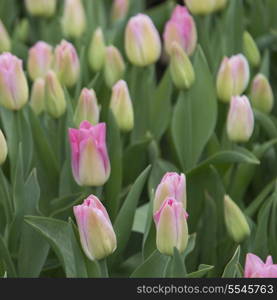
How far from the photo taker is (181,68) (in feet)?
4.86

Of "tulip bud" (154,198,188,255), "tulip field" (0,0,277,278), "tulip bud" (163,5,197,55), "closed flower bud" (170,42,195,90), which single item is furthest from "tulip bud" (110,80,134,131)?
"tulip bud" (154,198,188,255)

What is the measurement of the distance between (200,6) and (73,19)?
0.95ft

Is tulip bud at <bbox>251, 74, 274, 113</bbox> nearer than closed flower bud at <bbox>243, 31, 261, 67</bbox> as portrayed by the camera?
Yes

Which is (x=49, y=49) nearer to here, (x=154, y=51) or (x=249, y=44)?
(x=154, y=51)

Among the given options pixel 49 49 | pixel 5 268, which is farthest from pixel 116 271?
pixel 49 49

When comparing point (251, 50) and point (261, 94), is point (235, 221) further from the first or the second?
point (251, 50)

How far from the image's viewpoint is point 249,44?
170cm

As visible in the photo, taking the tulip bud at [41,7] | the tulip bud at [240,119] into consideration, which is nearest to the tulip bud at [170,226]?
the tulip bud at [240,119]

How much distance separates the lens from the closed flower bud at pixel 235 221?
1238mm

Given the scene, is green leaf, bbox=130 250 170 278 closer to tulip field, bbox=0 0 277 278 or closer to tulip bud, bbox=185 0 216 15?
tulip field, bbox=0 0 277 278

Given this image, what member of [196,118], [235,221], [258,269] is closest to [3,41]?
[196,118]

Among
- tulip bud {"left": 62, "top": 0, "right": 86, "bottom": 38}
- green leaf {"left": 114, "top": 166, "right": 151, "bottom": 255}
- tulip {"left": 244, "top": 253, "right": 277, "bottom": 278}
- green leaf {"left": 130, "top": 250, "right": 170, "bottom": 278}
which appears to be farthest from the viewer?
tulip bud {"left": 62, "top": 0, "right": 86, "bottom": 38}

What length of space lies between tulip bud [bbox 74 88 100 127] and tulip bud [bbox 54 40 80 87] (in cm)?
16

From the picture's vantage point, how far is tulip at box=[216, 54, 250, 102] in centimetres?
147
